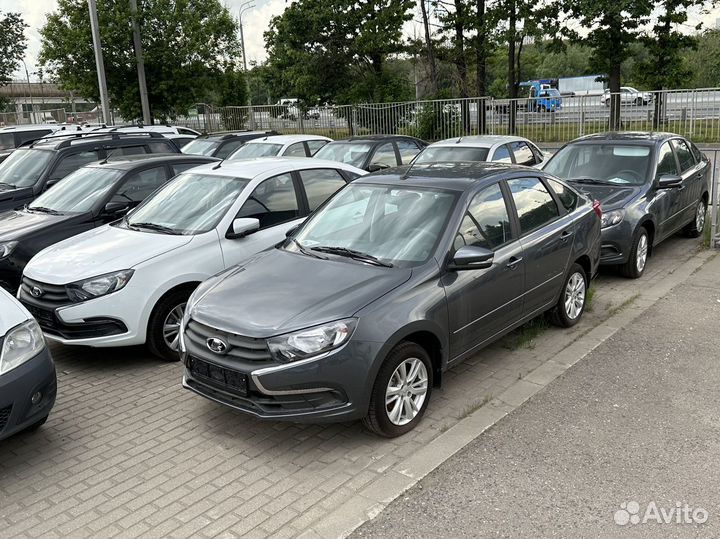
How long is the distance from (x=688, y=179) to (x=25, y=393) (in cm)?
848

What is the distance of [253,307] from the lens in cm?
430

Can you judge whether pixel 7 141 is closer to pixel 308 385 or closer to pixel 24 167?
pixel 24 167

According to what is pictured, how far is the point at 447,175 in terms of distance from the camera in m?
5.42

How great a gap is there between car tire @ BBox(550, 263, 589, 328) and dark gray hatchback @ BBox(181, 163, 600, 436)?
0.17 meters

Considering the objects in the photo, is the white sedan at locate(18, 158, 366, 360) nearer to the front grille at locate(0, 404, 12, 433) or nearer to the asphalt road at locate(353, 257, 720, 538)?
the front grille at locate(0, 404, 12, 433)

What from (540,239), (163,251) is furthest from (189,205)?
(540,239)

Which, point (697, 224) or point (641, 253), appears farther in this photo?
point (697, 224)

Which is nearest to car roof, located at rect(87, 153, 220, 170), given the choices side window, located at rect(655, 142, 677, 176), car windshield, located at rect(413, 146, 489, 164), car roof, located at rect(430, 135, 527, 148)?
car windshield, located at rect(413, 146, 489, 164)

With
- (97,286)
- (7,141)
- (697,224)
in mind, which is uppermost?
(7,141)

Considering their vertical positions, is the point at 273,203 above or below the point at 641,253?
above

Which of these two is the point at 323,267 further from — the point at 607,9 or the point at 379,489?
the point at 607,9

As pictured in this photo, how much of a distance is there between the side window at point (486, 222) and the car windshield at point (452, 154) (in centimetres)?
539

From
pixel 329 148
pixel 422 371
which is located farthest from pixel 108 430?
pixel 329 148
